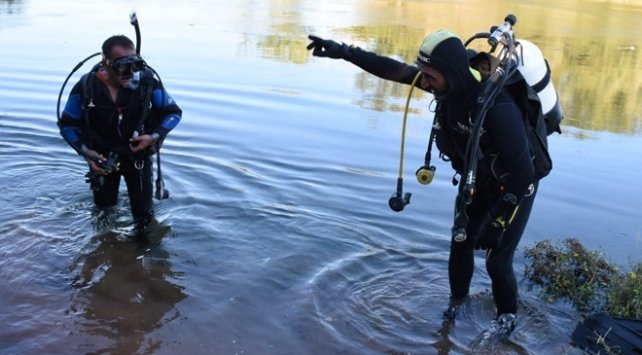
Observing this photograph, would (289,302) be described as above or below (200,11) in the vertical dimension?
below

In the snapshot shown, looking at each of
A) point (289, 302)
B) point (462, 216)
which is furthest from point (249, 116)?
point (462, 216)

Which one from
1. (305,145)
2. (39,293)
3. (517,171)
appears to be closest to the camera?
(517,171)

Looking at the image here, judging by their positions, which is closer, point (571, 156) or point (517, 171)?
point (517, 171)

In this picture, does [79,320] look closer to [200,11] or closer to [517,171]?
[517,171]

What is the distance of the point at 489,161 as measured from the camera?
12.0ft

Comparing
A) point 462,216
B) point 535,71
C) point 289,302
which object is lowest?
point 289,302

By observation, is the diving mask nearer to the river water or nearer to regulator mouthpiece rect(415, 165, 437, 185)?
the river water

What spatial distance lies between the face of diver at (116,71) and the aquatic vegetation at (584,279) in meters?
3.41

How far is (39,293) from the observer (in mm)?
4219

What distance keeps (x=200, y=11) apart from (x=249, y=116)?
1335cm

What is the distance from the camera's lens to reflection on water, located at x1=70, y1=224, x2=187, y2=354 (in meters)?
3.86

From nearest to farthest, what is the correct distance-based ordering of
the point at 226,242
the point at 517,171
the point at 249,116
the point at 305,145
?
the point at 517,171
the point at 226,242
the point at 305,145
the point at 249,116

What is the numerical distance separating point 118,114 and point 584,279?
373cm

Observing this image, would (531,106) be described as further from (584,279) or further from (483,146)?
(584,279)
